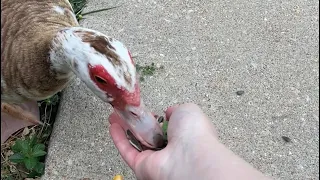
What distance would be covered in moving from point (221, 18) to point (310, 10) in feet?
1.79

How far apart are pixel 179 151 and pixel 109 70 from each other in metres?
0.42

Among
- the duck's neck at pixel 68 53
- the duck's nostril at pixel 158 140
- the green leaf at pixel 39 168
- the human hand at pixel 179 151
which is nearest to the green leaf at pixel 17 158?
the green leaf at pixel 39 168

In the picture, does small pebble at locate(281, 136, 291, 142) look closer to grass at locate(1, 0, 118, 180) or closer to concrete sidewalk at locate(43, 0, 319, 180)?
concrete sidewalk at locate(43, 0, 319, 180)

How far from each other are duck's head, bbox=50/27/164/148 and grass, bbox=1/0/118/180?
54cm

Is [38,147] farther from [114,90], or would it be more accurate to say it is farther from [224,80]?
[224,80]

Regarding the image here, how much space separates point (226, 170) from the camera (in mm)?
1822

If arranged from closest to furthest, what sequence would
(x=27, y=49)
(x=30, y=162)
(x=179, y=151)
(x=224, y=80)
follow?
(x=179, y=151), (x=27, y=49), (x=30, y=162), (x=224, y=80)

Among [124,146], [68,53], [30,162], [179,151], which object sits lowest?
[30,162]

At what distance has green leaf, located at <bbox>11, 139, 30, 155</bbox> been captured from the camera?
8.28 ft

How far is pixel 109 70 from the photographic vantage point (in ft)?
6.22

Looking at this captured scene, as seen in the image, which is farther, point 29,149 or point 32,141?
point 32,141

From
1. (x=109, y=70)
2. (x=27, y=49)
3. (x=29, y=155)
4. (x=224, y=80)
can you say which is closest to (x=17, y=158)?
(x=29, y=155)

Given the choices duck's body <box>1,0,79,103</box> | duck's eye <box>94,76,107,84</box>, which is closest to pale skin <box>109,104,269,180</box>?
duck's eye <box>94,76,107,84</box>

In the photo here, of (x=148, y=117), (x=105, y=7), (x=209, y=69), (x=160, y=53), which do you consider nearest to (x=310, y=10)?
(x=209, y=69)
